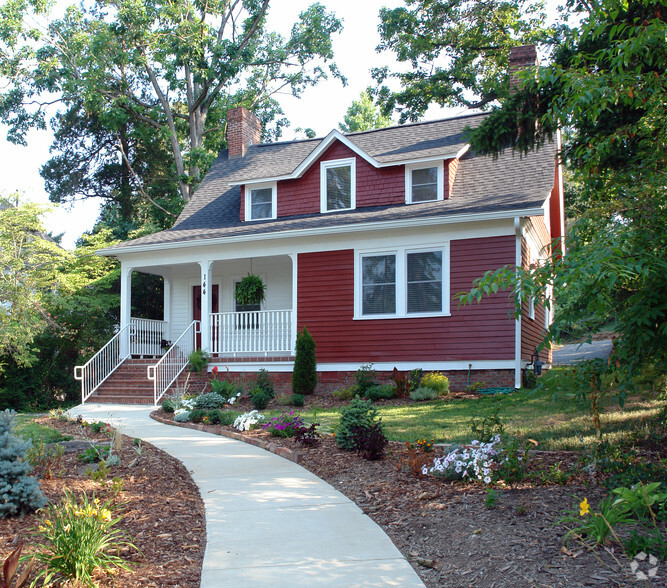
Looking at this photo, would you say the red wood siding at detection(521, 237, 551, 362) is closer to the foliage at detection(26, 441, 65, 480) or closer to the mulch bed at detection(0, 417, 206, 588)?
the mulch bed at detection(0, 417, 206, 588)

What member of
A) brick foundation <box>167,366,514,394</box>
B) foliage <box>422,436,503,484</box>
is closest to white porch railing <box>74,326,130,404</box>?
brick foundation <box>167,366,514,394</box>

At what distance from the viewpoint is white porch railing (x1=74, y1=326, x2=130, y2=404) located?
14.8 meters

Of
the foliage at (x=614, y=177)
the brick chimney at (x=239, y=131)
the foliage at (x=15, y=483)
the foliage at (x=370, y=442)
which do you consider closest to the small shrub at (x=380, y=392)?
the foliage at (x=370, y=442)

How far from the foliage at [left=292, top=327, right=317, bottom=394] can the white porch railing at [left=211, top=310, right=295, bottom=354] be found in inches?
48.3

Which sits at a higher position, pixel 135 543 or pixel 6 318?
pixel 6 318

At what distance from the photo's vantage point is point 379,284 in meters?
14.2

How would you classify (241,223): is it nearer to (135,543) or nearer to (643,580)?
(135,543)

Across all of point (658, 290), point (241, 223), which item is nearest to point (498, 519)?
point (658, 290)

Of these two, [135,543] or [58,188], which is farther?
[58,188]

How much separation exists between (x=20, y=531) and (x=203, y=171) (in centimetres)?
2164

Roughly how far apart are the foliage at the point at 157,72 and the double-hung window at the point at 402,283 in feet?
41.5

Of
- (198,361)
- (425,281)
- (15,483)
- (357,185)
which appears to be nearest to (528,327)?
(425,281)

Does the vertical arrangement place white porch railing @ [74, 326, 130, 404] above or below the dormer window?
below

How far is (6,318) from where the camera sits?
569 inches
